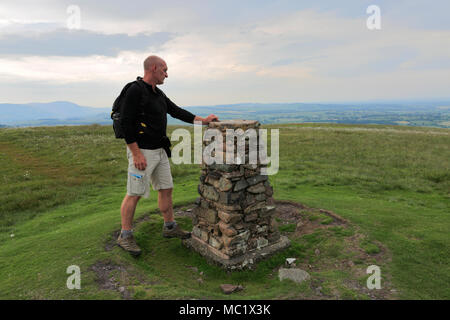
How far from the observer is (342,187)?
14.3m

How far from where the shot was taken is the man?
6055 mm

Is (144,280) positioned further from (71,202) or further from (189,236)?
(71,202)

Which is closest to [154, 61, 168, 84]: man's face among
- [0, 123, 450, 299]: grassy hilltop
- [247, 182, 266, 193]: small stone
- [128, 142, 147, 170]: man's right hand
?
[128, 142, 147, 170]: man's right hand

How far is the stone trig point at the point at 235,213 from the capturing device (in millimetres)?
6879

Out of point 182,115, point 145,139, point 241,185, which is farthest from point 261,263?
point 182,115

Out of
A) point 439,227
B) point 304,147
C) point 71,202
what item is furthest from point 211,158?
point 304,147

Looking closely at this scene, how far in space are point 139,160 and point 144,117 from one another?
102cm

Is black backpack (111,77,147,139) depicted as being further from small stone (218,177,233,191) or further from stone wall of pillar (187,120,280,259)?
small stone (218,177,233,191)

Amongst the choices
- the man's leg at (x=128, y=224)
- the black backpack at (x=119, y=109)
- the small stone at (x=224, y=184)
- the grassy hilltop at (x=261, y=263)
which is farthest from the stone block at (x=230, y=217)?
the black backpack at (x=119, y=109)

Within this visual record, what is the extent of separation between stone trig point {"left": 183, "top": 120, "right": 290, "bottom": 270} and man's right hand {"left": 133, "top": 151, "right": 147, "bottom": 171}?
182cm

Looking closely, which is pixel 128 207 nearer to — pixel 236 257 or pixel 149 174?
pixel 149 174

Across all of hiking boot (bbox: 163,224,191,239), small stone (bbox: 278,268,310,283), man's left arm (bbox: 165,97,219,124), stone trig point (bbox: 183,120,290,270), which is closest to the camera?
small stone (bbox: 278,268,310,283)

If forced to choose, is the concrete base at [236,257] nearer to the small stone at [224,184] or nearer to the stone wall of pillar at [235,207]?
the stone wall of pillar at [235,207]

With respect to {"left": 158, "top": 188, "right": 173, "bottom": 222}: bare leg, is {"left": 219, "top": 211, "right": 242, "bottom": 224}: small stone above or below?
below
